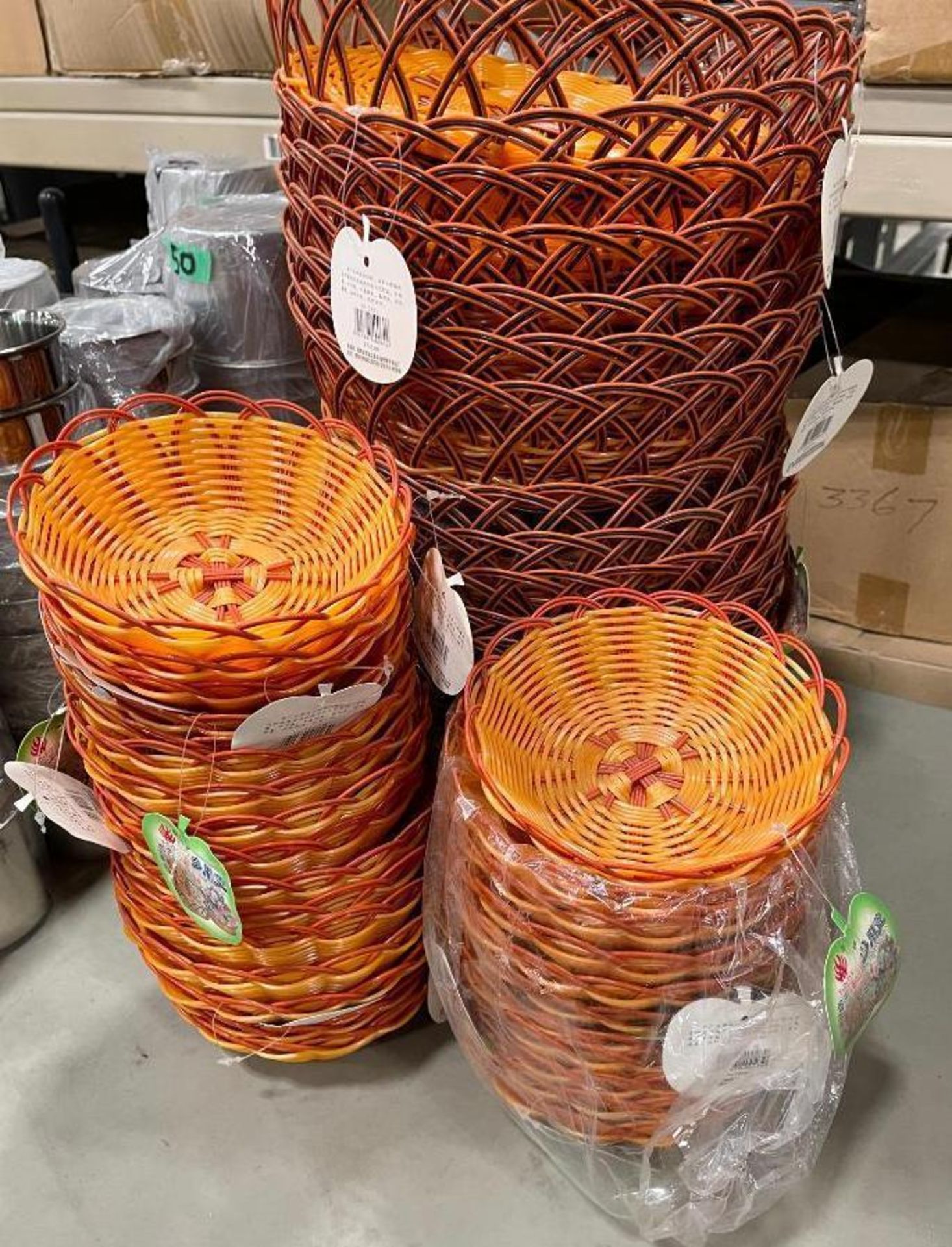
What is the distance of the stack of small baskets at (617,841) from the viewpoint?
1.96 feet

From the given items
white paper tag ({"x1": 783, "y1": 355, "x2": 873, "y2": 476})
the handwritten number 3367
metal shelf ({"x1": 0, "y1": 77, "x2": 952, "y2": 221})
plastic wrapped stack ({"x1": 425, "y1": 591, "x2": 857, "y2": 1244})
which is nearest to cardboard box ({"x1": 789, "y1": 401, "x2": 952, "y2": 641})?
the handwritten number 3367

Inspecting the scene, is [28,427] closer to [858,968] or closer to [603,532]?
[603,532]

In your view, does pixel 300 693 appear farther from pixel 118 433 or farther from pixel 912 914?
pixel 912 914

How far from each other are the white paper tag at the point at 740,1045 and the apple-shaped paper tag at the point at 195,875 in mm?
271

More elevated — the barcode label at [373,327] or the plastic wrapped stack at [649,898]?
the barcode label at [373,327]

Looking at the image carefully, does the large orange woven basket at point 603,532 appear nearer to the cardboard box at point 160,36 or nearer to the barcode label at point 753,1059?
the barcode label at point 753,1059

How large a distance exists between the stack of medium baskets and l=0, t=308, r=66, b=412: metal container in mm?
102

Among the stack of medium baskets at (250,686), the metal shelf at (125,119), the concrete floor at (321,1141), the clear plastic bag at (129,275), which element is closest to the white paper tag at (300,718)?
the stack of medium baskets at (250,686)

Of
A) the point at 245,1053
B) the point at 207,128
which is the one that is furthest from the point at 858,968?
the point at 207,128

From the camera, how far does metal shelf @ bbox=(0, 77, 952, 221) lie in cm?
93

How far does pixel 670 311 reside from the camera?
2.07 ft

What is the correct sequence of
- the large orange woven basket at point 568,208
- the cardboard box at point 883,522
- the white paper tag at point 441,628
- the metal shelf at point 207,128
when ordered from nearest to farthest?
the large orange woven basket at point 568,208
the white paper tag at point 441,628
the metal shelf at point 207,128
the cardboard box at point 883,522

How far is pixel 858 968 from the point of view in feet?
2.09

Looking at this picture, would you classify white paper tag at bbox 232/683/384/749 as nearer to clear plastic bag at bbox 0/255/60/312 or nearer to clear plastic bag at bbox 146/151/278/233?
clear plastic bag at bbox 0/255/60/312
